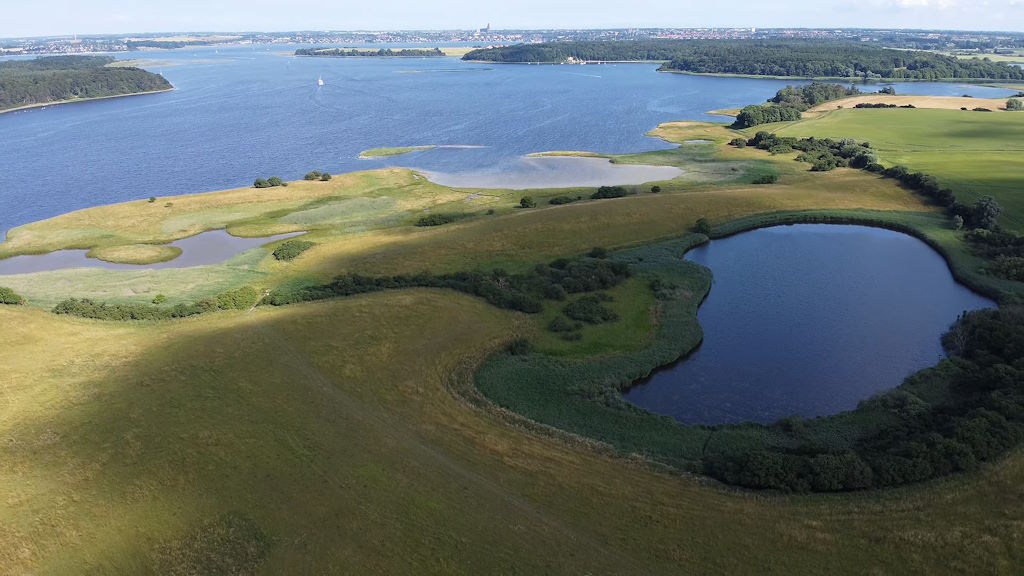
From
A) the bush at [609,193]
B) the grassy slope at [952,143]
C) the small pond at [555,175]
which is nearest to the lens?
the grassy slope at [952,143]

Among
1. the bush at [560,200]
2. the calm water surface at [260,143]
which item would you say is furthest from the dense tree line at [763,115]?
the bush at [560,200]

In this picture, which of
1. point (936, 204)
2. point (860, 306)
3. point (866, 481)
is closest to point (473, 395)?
point (866, 481)

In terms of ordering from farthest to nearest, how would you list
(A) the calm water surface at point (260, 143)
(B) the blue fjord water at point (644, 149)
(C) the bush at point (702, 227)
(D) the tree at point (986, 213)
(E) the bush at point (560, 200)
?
(A) the calm water surface at point (260, 143) → (E) the bush at point (560, 200) → (C) the bush at point (702, 227) → (D) the tree at point (986, 213) → (B) the blue fjord water at point (644, 149)

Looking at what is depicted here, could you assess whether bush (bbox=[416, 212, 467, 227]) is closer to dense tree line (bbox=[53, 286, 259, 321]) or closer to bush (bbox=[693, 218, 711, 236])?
dense tree line (bbox=[53, 286, 259, 321])

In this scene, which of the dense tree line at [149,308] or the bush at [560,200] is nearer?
the dense tree line at [149,308]

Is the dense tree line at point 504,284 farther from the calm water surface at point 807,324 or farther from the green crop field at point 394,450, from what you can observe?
the calm water surface at point 807,324

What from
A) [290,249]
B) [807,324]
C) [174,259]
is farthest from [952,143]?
[174,259]

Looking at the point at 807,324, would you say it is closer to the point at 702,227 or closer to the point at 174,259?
the point at 702,227

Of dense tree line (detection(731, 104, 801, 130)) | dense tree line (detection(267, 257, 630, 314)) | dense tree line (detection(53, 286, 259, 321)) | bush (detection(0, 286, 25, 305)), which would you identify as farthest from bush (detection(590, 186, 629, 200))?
dense tree line (detection(731, 104, 801, 130))
